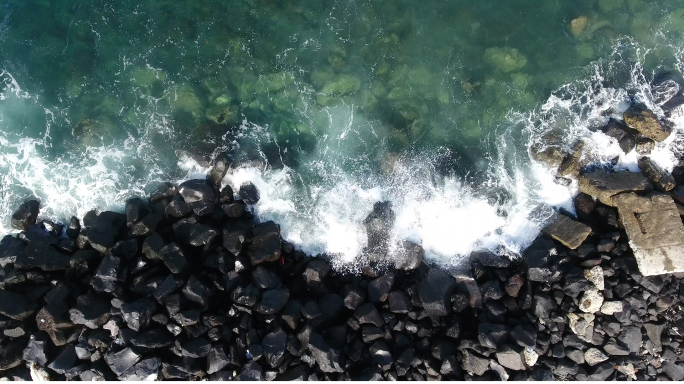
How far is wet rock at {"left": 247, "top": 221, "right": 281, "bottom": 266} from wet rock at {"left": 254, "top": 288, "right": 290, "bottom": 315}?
1.26 meters

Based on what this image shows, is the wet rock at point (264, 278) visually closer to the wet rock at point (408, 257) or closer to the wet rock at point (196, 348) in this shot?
the wet rock at point (196, 348)

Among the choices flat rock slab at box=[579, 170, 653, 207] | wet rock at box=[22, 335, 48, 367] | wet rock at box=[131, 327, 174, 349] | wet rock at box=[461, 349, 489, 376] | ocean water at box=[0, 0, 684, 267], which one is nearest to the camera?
wet rock at box=[131, 327, 174, 349]

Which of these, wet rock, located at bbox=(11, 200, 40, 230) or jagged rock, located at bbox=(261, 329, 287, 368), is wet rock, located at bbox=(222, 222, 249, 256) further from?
wet rock, located at bbox=(11, 200, 40, 230)

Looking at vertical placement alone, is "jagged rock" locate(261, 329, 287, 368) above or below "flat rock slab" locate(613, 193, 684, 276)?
below

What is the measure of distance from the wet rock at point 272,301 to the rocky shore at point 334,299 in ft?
0.13

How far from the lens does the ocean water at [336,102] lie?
16094mm

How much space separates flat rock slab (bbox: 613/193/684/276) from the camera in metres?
14.4

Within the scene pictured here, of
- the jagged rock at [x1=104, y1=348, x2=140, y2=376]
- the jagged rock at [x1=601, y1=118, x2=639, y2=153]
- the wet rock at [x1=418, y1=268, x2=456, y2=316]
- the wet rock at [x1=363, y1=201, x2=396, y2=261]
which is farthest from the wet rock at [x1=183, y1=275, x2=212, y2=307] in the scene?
the jagged rock at [x1=601, y1=118, x2=639, y2=153]

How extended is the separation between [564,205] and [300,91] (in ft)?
38.4

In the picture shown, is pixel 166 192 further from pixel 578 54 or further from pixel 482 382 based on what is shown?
pixel 578 54

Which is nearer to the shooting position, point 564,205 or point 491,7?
point 564,205

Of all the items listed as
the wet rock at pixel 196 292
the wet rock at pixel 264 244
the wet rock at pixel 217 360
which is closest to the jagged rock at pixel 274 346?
the wet rock at pixel 217 360

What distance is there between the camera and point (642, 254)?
14484 millimetres

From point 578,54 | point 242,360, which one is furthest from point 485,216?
point 242,360
